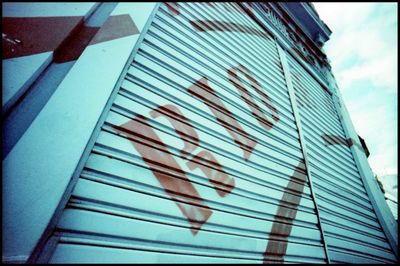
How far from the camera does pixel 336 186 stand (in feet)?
9.77

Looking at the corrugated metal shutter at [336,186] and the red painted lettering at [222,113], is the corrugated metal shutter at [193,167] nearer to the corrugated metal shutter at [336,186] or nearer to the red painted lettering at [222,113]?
the red painted lettering at [222,113]

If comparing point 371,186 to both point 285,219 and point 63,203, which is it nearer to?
point 285,219

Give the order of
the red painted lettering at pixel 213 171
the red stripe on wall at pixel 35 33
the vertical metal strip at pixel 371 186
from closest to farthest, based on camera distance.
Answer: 1. the red stripe on wall at pixel 35 33
2. the red painted lettering at pixel 213 171
3. the vertical metal strip at pixel 371 186

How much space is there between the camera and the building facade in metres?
0.93

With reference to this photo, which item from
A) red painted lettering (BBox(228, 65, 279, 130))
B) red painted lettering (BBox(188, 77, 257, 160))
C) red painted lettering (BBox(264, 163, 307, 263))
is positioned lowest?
red painted lettering (BBox(264, 163, 307, 263))

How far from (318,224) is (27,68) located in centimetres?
278

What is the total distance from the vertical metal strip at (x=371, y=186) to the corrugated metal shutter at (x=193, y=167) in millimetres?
2118

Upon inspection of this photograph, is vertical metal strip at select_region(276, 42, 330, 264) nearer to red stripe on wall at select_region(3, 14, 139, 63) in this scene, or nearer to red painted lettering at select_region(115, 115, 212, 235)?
red painted lettering at select_region(115, 115, 212, 235)

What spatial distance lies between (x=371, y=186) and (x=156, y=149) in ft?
13.5

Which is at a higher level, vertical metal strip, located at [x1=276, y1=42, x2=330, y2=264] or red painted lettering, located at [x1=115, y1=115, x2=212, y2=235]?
vertical metal strip, located at [x1=276, y1=42, x2=330, y2=264]

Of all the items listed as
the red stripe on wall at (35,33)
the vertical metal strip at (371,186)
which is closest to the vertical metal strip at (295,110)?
the vertical metal strip at (371,186)


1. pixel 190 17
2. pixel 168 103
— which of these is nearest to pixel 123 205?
pixel 168 103

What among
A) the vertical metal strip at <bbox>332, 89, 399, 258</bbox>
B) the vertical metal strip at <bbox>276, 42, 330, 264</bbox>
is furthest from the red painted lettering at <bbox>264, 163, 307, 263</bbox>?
the vertical metal strip at <bbox>332, 89, 399, 258</bbox>

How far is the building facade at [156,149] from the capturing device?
93 centimetres
